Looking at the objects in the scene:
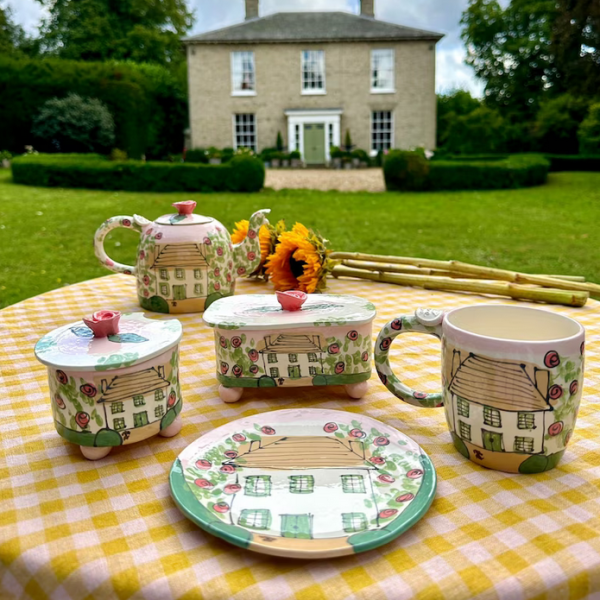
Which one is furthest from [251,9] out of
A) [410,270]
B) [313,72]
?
[410,270]

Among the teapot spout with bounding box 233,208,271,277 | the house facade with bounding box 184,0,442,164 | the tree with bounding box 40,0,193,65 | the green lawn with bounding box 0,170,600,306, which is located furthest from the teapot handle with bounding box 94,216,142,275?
the tree with bounding box 40,0,193,65

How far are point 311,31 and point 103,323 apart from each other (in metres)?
19.5

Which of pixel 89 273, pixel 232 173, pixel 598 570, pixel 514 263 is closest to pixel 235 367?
pixel 598 570

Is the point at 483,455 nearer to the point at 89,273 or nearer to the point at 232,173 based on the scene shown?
the point at 89,273

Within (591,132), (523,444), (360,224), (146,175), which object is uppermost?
(591,132)

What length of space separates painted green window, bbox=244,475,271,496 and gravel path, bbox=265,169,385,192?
432 inches

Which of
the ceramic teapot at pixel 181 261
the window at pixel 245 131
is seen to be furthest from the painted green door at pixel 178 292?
the window at pixel 245 131

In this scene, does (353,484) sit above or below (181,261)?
below

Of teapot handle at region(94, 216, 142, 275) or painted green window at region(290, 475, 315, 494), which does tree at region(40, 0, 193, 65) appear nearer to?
teapot handle at region(94, 216, 142, 275)

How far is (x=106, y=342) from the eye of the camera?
85 cm

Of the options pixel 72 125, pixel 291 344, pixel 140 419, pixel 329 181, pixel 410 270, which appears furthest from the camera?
pixel 72 125

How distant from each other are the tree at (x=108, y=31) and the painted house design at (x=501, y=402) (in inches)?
1005

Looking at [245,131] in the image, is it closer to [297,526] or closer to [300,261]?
[300,261]

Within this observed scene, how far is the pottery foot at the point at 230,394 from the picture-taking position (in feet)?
3.38
